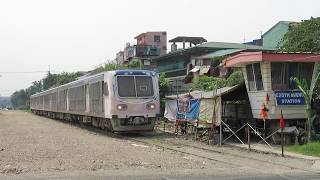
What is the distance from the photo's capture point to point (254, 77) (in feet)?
67.9

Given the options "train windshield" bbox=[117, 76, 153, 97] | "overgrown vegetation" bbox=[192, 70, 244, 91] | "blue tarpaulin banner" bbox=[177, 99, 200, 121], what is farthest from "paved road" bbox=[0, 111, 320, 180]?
"overgrown vegetation" bbox=[192, 70, 244, 91]

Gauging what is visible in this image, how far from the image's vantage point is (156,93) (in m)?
25.4

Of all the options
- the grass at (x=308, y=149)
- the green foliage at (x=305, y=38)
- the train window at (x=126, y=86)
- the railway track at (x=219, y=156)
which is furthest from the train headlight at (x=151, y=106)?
the green foliage at (x=305, y=38)

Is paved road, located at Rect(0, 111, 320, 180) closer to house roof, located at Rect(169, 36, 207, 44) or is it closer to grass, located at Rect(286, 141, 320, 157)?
grass, located at Rect(286, 141, 320, 157)

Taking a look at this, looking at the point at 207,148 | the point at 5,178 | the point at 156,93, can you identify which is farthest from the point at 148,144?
the point at 5,178

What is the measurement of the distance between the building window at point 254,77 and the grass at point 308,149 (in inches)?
127

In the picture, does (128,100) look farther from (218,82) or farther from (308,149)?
(308,149)

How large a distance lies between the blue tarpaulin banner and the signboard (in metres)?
4.09

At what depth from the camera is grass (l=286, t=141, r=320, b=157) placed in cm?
1680

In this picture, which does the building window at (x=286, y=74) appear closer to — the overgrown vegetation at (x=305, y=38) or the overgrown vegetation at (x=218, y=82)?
the overgrown vegetation at (x=218, y=82)

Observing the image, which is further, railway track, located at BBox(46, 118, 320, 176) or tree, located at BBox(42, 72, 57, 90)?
tree, located at BBox(42, 72, 57, 90)

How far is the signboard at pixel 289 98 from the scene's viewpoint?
1980cm

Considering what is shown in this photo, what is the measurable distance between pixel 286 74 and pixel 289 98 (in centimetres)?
93

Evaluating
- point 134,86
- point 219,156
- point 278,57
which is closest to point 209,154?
point 219,156
